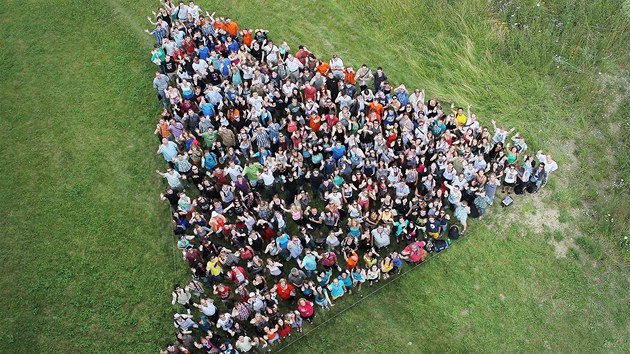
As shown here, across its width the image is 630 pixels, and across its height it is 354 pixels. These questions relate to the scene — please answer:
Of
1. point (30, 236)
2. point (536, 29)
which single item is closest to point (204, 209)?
point (30, 236)

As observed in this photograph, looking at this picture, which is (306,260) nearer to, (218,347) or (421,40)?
(218,347)

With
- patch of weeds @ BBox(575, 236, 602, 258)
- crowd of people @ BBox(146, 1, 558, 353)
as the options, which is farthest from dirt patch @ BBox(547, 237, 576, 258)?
crowd of people @ BBox(146, 1, 558, 353)

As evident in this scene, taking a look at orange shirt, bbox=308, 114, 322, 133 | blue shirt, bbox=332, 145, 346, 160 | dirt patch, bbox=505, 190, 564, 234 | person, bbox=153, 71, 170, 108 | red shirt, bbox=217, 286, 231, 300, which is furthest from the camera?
person, bbox=153, 71, 170, 108

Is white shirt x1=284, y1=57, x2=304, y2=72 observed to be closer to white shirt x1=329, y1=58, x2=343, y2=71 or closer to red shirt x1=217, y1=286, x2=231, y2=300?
white shirt x1=329, y1=58, x2=343, y2=71

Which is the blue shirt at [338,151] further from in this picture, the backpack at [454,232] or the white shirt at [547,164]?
the white shirt at [547,164]

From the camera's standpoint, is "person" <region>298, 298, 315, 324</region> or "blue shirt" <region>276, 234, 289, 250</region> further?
"blue shirt" <region>276, 234, 289, 250</region>

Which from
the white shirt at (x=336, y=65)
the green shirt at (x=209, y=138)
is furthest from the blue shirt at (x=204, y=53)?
the white shirt at (x=336, y=65)
